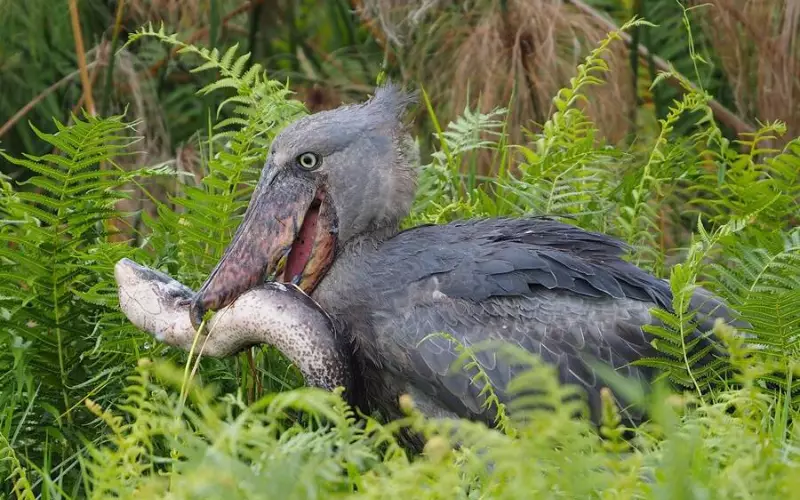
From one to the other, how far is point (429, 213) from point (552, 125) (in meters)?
0.63

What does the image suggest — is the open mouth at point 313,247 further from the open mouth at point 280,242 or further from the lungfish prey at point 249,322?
the lungfish prey at point 249,322

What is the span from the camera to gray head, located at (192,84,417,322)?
4.16 meters

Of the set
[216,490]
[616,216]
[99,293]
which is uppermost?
[216,490]

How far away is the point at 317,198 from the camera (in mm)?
4254

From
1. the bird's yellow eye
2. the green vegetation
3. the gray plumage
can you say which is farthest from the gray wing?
the bird's yellow eye

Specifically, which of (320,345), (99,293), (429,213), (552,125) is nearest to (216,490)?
(320,345)

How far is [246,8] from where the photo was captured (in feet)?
22.0

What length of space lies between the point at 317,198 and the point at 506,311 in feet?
2.41

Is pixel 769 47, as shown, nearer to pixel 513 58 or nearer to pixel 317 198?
pixel 513 58

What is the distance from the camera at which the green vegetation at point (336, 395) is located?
8.27 feet

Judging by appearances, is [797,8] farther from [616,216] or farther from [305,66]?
[305,66]

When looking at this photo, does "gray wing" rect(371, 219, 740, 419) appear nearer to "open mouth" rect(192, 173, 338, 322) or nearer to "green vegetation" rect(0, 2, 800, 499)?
"green vegetation" rect(0, 2, 800, 499)

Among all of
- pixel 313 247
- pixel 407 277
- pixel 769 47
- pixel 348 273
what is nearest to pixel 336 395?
pixel 407 277

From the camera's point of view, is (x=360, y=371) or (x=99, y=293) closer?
(x=360, y=371)
